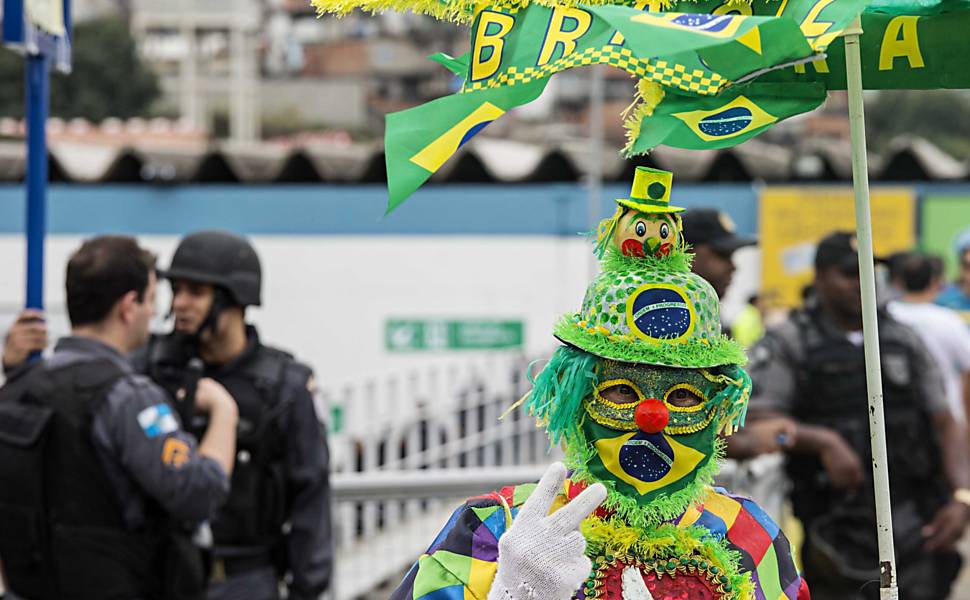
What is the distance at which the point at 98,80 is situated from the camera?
56.7m

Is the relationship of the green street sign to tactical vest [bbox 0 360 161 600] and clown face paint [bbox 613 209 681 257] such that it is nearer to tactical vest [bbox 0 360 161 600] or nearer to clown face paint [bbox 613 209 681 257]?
Answer: tactical vest [bbox 0 360 161 600]

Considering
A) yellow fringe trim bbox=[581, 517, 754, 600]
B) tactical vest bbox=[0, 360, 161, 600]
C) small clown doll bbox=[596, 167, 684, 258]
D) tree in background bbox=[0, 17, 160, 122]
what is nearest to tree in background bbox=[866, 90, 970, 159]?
tree in background bbox=[0, 17, 160, 122]

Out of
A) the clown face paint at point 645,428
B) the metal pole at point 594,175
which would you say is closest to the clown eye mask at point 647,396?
the clown face paint at point 645,428

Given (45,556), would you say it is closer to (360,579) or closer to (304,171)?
(360,579)

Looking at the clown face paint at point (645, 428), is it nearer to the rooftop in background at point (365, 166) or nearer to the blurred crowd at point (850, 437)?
the blurred crowd at point (850, 437)

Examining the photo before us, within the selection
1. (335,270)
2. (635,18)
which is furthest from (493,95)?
(335,270)

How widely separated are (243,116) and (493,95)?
67192 millimetres

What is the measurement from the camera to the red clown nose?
8.06ft

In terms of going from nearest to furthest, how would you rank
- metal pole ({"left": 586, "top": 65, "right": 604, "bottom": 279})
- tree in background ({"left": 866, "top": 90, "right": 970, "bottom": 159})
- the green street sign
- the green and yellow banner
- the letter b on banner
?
1. the green and yellow banner
2. the letter b on banner
3. metal pole ({"left": 586, "top": 65, "right": 604, "bottom": 279})
4. the green street sign
5. tree in background ({"left": 866, "top": 90, "right": 970, "bottom": 159})

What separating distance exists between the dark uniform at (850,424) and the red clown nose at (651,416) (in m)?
2.71

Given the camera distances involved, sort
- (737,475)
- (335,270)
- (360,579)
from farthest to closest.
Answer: (335,270) → (360,579) → (737,475)

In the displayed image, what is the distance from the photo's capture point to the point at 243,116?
6744 cm

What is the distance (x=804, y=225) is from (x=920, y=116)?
7266 centimetres

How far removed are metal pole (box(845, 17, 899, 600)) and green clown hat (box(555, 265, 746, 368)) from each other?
310mm
